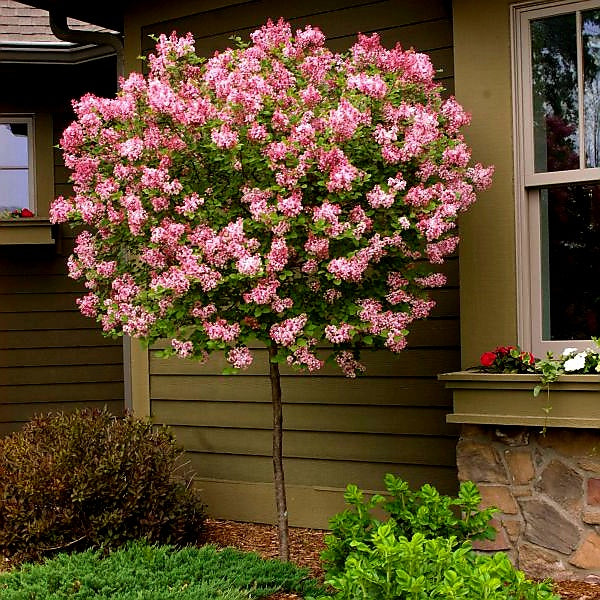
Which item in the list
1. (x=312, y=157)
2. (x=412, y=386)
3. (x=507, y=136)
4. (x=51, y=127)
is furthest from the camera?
(x=51, y=127)

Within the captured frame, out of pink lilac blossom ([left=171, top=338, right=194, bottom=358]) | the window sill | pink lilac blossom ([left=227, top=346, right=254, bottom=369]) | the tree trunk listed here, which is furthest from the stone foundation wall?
the window sill

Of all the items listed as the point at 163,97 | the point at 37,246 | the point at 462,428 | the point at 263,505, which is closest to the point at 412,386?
the point at 462,428

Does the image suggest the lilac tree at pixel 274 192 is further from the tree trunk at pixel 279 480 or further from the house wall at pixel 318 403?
the house wall at pixel 318 403

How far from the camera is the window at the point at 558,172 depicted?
464cm

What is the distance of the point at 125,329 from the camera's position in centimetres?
429

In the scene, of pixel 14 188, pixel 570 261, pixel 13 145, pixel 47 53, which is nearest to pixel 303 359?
pixel 570 261

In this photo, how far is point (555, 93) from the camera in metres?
4.72

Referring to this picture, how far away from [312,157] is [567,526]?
2.03m

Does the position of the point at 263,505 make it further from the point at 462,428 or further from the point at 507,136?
the point at 507,136

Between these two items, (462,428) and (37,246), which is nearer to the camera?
(462,428)

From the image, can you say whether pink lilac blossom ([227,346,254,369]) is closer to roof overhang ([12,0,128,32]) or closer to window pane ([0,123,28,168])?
roof overhang ([12,0,128,32])

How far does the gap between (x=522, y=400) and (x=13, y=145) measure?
5.72 metres

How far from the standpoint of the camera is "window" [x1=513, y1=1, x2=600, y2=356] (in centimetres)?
464

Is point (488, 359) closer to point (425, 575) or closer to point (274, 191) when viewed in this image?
point (274, 191)
